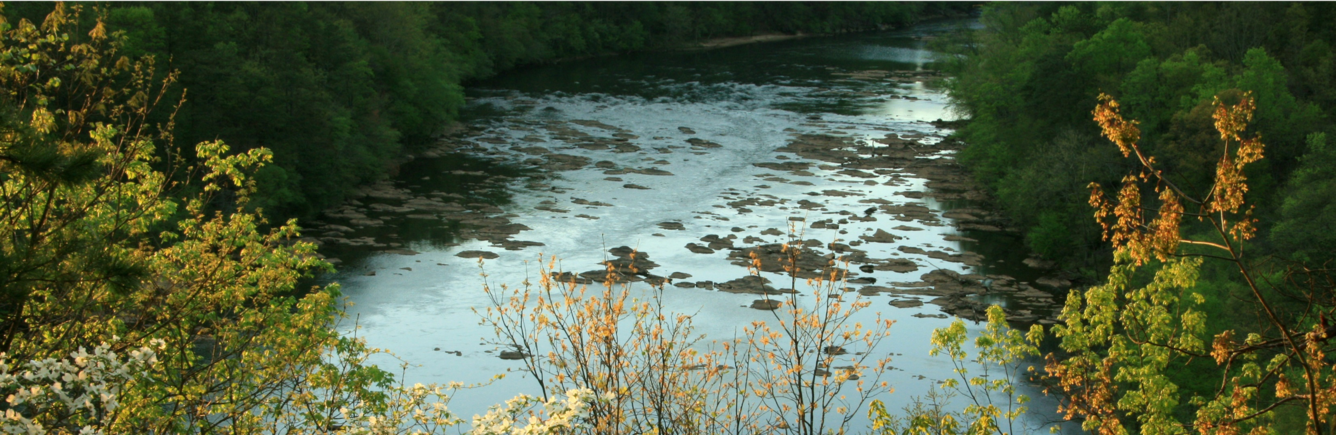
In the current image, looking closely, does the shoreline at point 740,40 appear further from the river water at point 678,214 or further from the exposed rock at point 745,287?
the exposed rock at point 745,287

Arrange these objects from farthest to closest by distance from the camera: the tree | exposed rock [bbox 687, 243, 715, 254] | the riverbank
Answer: the riverbank < exposed rock [bbox 687, 243, 715, 254] < the tree

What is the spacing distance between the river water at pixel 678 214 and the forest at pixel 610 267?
1414 millimetres

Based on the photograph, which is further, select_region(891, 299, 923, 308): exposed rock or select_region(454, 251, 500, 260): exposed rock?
select_region(454, 251, 500, 260): exposed rock

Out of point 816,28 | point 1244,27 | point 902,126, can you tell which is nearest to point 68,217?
point 1244,27

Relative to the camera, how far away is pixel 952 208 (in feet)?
151

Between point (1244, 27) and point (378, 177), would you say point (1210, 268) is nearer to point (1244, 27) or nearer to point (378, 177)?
point (1244, 27)

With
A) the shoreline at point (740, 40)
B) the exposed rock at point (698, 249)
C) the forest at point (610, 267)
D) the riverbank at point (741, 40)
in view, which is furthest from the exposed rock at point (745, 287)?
the riverbank at point (741, 40)

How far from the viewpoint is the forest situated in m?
7.51

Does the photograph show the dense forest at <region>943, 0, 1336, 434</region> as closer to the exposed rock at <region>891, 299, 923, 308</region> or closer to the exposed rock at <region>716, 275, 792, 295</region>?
the exposed rock at <region>891, 299, 923, 308</region>

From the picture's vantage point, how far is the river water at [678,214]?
31.1 metres

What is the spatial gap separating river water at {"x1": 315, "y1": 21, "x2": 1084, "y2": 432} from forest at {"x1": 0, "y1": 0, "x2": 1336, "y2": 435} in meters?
1.41

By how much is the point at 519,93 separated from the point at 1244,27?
162 feet

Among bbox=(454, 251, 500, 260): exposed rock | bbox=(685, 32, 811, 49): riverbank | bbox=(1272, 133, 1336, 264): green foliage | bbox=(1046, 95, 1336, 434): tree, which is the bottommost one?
bbox=(685, 32, 811, 49): riverbank

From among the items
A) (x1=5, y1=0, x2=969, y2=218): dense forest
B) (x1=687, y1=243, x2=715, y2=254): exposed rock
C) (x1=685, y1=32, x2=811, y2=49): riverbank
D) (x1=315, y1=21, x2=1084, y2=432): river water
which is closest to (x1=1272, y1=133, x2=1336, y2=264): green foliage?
(x1=315, y1=21, x2=1084, y2=432): river water
